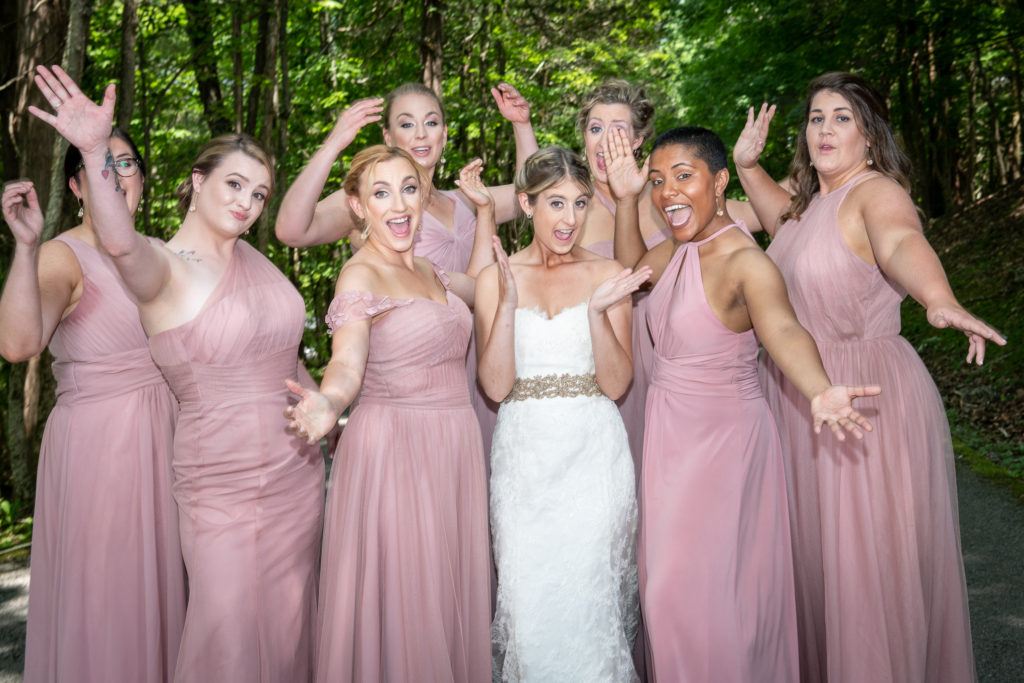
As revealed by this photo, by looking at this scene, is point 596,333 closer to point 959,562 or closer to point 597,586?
point 597,586

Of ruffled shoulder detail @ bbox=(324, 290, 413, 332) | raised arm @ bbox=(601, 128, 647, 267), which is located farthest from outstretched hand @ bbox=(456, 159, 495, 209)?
ruffled shoulder detail @ bbox=(324, 290, 413, 332)

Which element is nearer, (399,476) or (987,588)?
(399,476)

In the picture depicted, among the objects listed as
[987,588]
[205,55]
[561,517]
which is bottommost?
[987,588]

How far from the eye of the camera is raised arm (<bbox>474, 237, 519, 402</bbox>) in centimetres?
396

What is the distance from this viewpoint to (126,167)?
13.9 feet

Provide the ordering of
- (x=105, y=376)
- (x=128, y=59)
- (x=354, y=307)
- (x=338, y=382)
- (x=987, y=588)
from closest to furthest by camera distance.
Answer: (x=338, y=382) < (x=354, y=307) < (x=105, y=376) < (x=987, y=588) < (x=128, y=59)

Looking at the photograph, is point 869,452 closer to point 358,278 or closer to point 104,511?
point 358,278

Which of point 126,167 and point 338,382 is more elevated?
point 126,167

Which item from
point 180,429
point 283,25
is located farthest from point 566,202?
point 283,25

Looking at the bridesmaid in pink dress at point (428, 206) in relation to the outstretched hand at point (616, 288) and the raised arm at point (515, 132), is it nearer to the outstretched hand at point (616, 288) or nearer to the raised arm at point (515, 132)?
the raised arm at point (515, 132)

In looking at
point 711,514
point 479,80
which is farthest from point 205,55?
point 711,514

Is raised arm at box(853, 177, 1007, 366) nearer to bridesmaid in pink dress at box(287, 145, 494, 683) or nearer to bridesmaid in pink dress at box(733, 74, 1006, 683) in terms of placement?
bridesmaid in pink dress at box(733, 74, 1006, 683)

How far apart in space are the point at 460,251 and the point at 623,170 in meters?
1.30

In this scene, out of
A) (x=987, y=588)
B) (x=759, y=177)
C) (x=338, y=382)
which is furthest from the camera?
(x=987, y=588)
